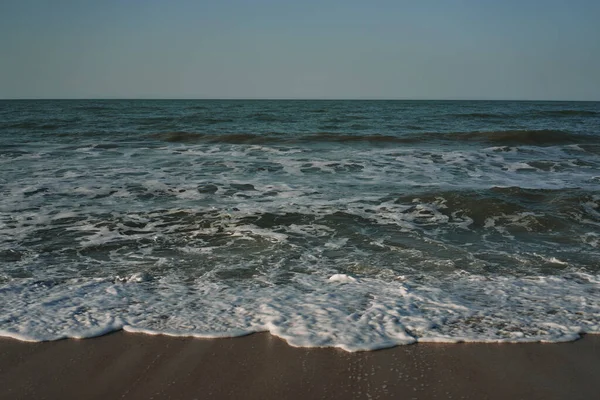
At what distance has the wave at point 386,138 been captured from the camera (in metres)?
17.4

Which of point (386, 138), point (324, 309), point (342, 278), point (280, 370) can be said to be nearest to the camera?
point (280, 370)

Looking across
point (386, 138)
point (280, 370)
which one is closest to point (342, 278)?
point (280, 370)

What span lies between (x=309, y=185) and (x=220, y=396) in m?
6.57

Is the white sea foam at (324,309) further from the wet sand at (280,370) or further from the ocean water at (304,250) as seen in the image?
the wet sand at (280,370)

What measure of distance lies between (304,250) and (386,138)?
13439mm

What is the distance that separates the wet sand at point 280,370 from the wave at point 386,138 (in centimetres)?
1432

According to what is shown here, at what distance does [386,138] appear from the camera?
1805 centimetres

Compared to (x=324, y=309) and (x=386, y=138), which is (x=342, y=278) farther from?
(x=386, y=138)

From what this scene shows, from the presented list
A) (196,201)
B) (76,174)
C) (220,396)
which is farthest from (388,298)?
(76,174)

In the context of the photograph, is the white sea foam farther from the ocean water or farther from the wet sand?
the wet sand

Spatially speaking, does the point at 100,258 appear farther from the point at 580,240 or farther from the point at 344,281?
the point at 580,240

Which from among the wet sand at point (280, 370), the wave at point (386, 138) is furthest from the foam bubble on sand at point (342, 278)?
the wave at point (386, 138)

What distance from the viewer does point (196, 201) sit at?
7633 mm

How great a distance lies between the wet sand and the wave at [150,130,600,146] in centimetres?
1432
